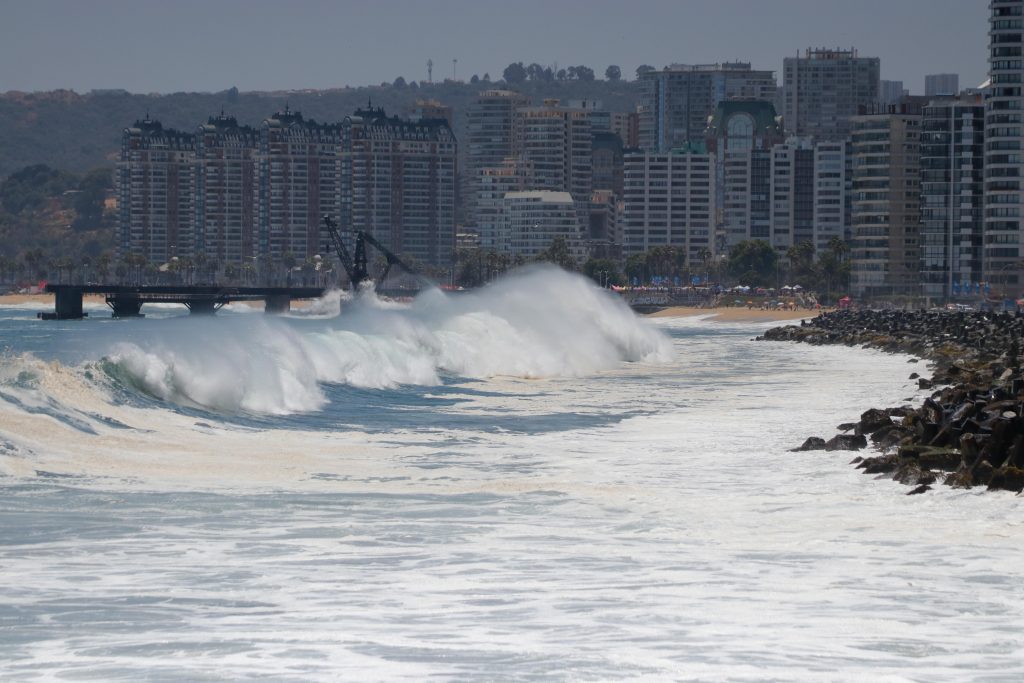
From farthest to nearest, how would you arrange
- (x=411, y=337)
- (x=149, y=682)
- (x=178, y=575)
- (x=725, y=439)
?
(x=411, y=337), (x=725, y=439), (x=178, y=575), (x=149, y=682)

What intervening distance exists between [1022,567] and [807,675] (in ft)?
15.2

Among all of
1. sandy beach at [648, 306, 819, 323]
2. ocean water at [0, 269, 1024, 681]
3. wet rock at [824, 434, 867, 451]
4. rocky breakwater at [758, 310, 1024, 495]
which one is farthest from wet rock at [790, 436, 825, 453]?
sandy beach at [648, 306, 819, 323]

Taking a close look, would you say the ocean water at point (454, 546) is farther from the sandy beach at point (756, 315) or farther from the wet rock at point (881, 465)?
the sandy beach at point (756, 315)

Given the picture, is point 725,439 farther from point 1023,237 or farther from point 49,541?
point 1023,237

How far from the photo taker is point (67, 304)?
16825 cm

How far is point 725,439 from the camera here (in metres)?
30.3

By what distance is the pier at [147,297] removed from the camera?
551ft

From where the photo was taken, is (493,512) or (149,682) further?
(493,512)

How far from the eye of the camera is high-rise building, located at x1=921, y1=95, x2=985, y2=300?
186m

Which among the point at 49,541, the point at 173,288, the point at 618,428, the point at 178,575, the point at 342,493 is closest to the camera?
the point at 178,575

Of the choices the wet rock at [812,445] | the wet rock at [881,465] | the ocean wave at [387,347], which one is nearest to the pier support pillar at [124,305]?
the ocean wave at [387,347]

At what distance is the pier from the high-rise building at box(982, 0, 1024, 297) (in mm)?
76137

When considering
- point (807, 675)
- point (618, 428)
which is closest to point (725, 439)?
point (618, 428)

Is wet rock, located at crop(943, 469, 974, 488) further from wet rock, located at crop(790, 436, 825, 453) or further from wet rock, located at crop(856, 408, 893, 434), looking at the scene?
wet rock, located at crop(856, 408, 893, 434)
